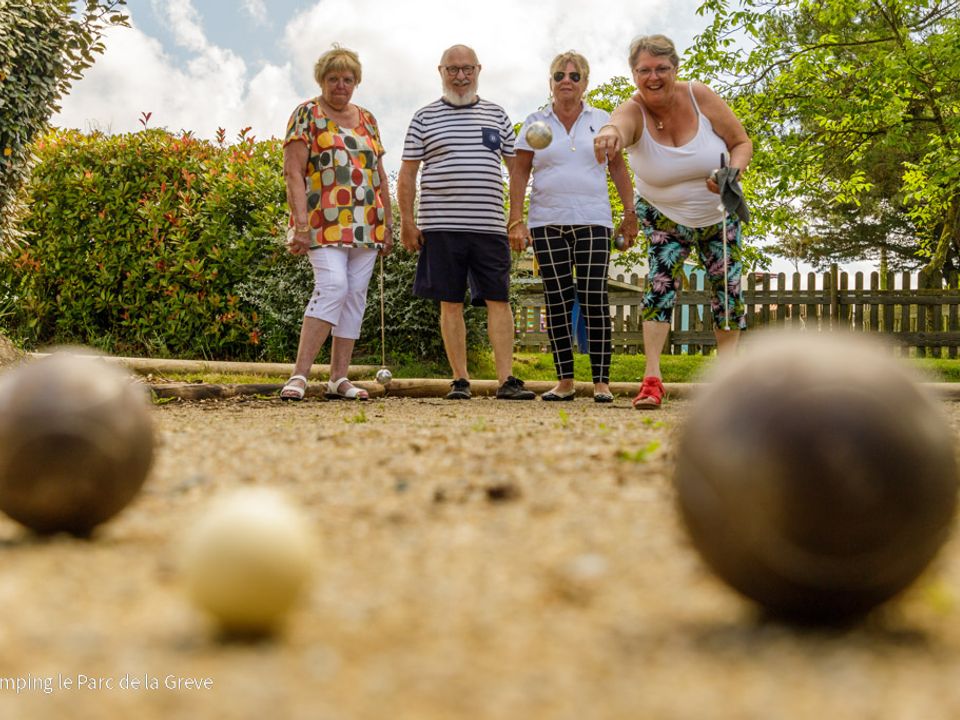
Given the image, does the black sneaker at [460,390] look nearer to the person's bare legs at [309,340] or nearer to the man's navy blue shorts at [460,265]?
the man's navy blue shorts at [460,265]

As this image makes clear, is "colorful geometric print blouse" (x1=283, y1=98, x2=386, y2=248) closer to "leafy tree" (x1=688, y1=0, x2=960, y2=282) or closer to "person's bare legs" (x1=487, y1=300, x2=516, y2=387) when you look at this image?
"person's bare legs" (x1=487, y1=300, x2=516, y2=387)

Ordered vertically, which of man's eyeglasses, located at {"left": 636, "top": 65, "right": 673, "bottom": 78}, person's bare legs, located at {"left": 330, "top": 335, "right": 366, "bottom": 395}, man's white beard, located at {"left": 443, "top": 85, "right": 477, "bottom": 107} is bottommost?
person's bare legs, located at {"left": 330, "top": 335, "right": 366, "bottom": 395}

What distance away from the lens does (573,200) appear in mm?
6484

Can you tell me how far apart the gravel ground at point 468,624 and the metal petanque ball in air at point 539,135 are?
3506 millimetres

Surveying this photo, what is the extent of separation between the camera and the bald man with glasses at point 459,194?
266 inches

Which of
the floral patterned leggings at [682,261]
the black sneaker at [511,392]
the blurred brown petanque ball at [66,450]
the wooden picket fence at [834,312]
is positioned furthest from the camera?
the wooden picket fence at [834,312]

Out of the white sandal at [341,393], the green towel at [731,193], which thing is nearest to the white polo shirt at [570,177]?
the green towel at [731,193]

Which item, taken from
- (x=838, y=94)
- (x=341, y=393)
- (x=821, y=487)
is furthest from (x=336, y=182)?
(x=838, y=94)

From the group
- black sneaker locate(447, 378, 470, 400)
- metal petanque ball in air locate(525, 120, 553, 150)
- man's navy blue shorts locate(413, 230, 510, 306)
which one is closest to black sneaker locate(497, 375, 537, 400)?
black sneaker locate(447, 378, 470, 400)

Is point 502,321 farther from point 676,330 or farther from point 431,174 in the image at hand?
point 676,330

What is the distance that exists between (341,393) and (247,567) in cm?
511

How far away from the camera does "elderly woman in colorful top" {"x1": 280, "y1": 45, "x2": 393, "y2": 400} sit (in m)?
6.45

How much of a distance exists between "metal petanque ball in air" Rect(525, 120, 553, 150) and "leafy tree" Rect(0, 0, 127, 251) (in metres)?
4.51

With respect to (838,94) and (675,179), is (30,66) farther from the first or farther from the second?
(838,94)
